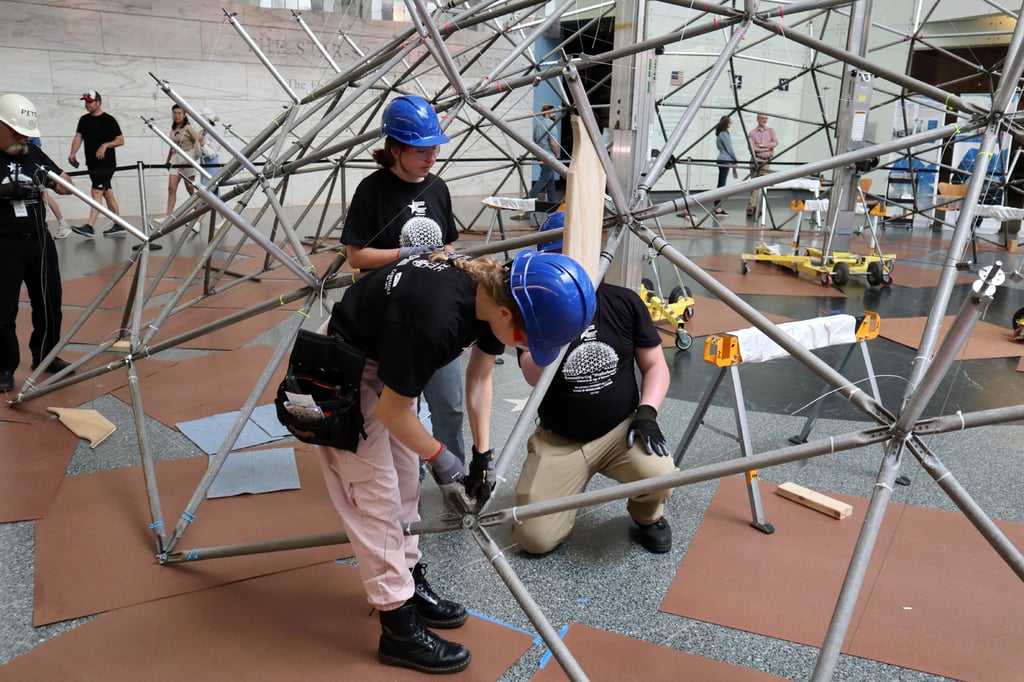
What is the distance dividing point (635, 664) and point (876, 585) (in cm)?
108

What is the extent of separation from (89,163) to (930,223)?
517 inches

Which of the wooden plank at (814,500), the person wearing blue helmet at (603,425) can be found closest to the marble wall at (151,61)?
the person wearing blue helmet at (603,425)

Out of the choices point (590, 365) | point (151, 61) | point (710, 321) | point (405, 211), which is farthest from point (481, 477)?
point (151, 61)

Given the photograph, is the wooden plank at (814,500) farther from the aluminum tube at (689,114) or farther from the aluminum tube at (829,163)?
the aluminum tube at (689,114)

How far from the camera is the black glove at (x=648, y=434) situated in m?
3.20

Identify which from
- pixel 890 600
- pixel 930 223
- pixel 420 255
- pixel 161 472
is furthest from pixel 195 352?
pixel 930 223

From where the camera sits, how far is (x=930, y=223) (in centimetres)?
1327

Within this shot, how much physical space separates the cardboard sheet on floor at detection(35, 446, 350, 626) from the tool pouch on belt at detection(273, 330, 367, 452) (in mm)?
1060

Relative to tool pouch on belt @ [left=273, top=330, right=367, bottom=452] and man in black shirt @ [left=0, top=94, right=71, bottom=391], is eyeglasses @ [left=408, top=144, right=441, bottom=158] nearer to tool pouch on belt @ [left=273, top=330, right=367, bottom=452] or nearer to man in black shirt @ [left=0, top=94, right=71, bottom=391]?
tool pouch on belt @ [left=273, top=330, right=367, bottom=452]

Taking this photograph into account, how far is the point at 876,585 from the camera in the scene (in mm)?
2945

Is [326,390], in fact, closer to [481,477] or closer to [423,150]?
[481,477]

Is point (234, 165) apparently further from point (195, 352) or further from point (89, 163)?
point (89, 163)

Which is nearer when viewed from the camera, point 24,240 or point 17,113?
point 17,113

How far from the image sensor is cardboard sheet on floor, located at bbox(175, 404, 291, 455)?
424 cm
